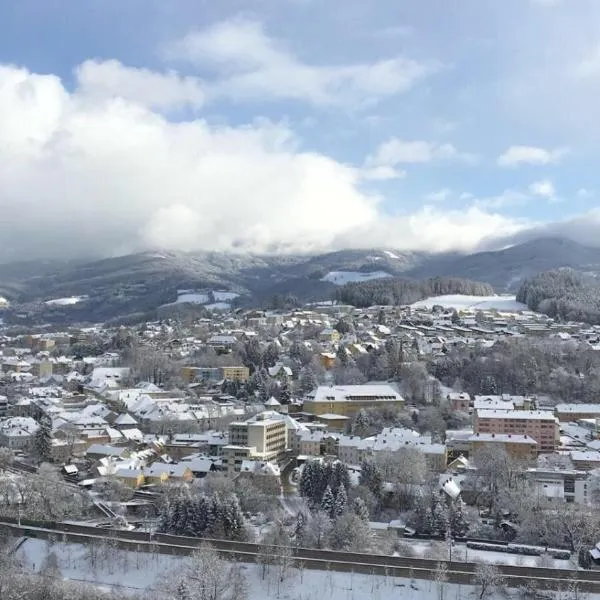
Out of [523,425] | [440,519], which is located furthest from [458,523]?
[523,425]

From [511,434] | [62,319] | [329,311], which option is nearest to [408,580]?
[511,434]

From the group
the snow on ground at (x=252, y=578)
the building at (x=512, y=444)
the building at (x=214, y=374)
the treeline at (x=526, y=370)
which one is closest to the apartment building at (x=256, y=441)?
the building at (x=512, y=444)

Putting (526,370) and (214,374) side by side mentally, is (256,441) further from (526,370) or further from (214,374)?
(526,370)

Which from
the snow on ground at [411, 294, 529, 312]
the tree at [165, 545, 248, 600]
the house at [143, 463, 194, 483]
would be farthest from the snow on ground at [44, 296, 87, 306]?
the tree at [165, 545, 248, 600]

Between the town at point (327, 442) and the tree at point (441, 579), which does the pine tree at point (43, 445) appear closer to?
the town at point (327, 442)

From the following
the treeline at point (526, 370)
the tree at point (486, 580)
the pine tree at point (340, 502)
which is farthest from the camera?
the treeline at point (526, 370)

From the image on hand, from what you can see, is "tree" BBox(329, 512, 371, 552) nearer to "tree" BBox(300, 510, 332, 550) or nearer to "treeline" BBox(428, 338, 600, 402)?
"tree" BBox(300, 510, 332, 550)

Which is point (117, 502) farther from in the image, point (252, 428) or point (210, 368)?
point (210, 368)
